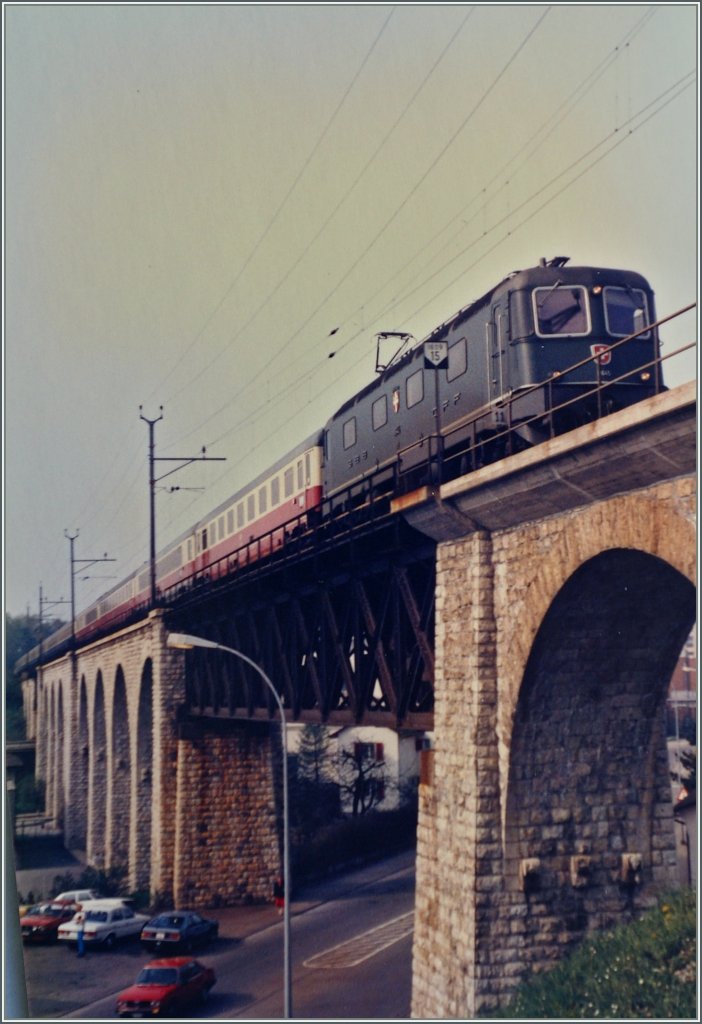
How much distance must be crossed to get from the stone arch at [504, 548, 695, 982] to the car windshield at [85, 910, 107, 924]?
6.38 meters

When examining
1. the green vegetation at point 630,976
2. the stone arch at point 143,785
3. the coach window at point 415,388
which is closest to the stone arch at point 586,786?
the green vegetation at point 630,976

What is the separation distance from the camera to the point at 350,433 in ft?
67.2

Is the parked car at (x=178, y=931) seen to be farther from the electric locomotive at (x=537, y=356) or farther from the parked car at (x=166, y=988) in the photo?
the electric locomotive at (x=537, y=356)

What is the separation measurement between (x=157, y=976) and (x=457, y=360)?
28.2 ft

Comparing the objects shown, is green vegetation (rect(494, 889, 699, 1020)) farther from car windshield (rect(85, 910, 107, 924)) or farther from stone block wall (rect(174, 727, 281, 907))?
stone block wall (rect(174, 727, 281, 907))

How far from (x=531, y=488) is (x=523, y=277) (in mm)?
3935

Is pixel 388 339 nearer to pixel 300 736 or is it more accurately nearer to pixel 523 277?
pixel 523 277

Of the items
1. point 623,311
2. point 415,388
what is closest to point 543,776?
point 623,311

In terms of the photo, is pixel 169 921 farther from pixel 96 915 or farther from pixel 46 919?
pixel 46 919

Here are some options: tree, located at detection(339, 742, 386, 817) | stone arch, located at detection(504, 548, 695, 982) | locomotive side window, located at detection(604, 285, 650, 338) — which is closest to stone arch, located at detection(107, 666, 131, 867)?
tree, located at detection(339, 742, 386, 817)

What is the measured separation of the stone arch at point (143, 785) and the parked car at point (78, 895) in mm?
3061

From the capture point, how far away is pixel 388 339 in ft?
53.1

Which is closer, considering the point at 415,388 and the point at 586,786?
the point at 586,786

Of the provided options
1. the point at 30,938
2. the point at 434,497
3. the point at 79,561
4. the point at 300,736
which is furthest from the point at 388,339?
the point at 300,736
